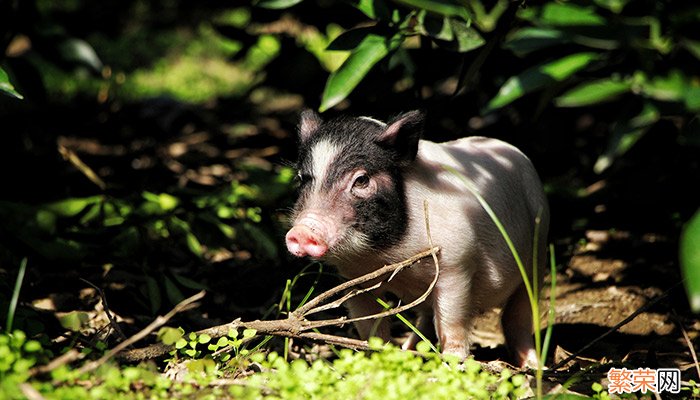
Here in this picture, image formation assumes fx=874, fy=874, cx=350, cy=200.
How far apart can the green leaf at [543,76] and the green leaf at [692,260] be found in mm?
622

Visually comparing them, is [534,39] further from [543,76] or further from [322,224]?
[322,224]

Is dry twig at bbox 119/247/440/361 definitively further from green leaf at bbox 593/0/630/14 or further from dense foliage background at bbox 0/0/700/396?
green leaf at bbox 593/0/630/14

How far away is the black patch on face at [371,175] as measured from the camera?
3.62 metres

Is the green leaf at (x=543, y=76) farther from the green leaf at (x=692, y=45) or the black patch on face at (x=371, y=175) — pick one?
the black patch on face at (x=371, y=175)

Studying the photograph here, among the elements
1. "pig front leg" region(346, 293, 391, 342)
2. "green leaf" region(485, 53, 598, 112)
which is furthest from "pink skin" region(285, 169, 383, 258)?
"green leaf" region(485, 53, 598, 112)

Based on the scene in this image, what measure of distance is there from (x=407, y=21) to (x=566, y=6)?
4.28ft

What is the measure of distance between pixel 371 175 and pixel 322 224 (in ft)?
1.01

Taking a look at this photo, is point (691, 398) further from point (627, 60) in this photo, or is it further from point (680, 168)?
point (680, 168)

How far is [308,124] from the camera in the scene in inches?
157

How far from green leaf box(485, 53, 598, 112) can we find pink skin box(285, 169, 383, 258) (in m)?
1.01

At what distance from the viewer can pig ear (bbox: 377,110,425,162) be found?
3643 mm

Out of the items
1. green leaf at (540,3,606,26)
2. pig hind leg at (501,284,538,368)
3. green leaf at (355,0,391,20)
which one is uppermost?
green leaf at (540,3,606,26)

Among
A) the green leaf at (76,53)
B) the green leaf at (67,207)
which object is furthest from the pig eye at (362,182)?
the green leaf at (76,53)

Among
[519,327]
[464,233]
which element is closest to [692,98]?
[464,233]
